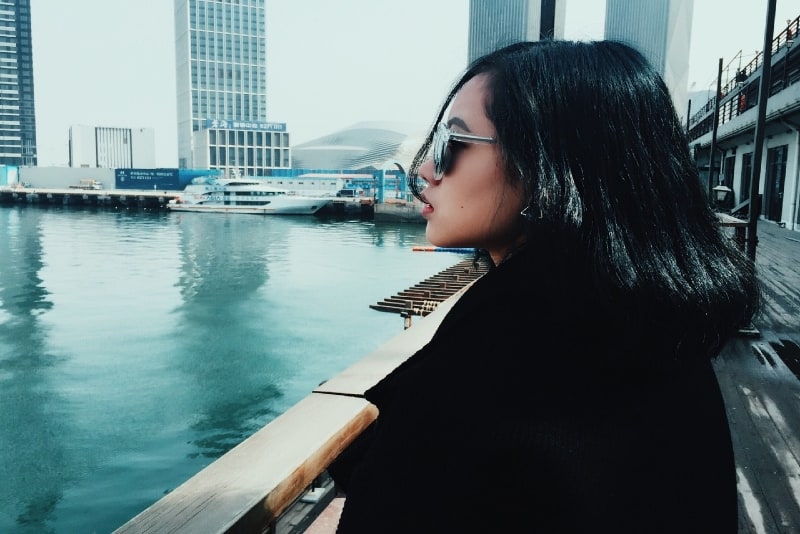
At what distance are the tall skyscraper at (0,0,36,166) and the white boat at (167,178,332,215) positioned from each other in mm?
89011

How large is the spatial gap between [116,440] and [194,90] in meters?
135

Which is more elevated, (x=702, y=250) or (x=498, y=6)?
(x=498, y=6)

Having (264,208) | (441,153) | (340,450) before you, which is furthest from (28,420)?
(264,208)

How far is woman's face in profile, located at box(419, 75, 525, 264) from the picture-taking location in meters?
0.89

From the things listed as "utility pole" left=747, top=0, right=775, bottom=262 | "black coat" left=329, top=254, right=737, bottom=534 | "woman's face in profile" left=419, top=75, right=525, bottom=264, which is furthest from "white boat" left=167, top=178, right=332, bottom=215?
"black coat" left=329, top=254, right=737, bottom=534

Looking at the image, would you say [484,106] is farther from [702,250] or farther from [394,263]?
[394,263]

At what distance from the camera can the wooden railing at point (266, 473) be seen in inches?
46.8

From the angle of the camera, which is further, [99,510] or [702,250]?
[99,510]

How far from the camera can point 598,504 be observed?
0.62 metres

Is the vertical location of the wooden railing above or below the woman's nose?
below

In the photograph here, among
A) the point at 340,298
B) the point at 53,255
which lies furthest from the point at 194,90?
the point at 340,298

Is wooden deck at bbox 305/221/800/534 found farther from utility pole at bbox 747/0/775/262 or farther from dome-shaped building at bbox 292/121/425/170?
dome-shaped building at bbox 292/121/425/170

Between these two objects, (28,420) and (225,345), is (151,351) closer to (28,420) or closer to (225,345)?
(225,345)

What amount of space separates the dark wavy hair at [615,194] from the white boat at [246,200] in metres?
61.1
